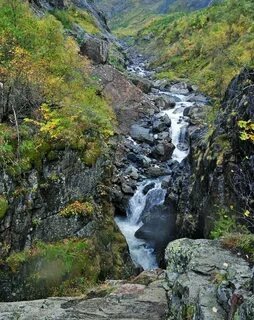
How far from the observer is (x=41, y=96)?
17656 millimetres

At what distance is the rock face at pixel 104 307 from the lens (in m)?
11.8

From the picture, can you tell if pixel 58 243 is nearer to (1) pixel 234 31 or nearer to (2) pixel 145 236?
(2) pixel 145 236

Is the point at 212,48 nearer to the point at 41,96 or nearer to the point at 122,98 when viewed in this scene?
the point at 122,98

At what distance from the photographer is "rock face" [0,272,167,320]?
1180 centimetres

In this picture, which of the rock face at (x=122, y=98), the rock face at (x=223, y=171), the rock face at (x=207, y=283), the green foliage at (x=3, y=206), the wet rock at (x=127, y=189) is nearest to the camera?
the rock face at (x=207, y=283)

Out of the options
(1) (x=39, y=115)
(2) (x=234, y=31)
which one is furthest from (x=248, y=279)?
(2) (x=234, y=31)

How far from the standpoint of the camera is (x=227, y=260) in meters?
11.2

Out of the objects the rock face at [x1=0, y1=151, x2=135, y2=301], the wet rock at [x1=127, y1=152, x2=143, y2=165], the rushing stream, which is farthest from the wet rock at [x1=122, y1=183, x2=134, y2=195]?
the rock face at [x1=0, y1=151, x2=135, y2=301]

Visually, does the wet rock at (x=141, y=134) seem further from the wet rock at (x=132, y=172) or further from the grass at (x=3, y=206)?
the grass at (x=3, y=206)

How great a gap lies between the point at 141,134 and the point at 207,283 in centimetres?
2302

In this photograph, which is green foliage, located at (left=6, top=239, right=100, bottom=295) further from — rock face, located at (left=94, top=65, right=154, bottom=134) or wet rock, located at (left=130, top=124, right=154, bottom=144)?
rock face, located at (left=94, top=65, right=154, bottom=134)

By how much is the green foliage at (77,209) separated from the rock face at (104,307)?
3471mm

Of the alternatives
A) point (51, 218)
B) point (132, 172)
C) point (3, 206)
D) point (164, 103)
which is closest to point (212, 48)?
point (164, 103)

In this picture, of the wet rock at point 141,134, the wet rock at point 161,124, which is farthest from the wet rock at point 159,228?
the wet rock at point 161,124
